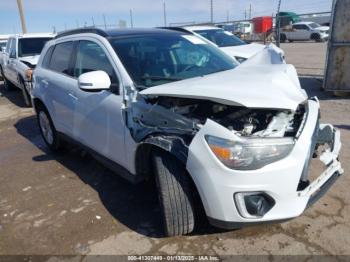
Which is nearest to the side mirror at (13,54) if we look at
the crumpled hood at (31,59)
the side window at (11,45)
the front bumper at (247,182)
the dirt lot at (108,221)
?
the side window at (11,45)

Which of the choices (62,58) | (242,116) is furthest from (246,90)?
(62,58)

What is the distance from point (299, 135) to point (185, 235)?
1279 mm

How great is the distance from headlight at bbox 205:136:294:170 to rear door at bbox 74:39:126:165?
115cm

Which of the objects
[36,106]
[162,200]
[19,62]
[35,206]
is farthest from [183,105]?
[19,62]

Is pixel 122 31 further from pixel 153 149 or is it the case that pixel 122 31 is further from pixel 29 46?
pixel 29 46

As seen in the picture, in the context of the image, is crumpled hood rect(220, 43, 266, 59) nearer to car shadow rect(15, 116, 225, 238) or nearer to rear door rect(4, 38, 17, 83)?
car shadow rect(15, 116, 225, 238)

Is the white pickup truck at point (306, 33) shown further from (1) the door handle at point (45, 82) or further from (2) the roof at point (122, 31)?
(1) the door handle at point (45, 82)

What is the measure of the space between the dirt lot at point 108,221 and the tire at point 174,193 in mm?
213

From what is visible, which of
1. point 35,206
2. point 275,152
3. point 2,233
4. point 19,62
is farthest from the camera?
point 19,62

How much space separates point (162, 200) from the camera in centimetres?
264

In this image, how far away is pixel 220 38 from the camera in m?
10.2

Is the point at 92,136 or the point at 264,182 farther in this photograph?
the point at 92,136

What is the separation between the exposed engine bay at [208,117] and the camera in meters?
2.43

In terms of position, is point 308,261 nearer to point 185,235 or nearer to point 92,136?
point 185,235
